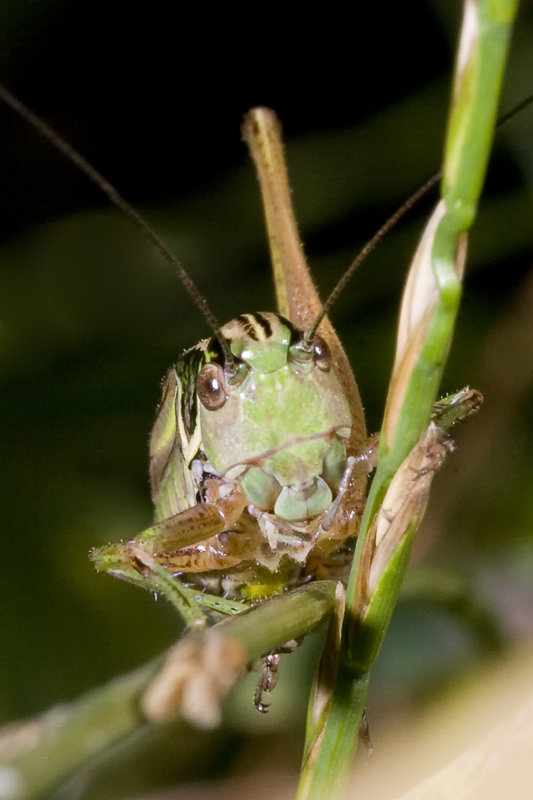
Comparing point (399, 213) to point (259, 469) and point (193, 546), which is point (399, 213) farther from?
point (193, 546)

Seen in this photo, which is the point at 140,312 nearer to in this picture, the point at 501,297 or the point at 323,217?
the point at 323,217

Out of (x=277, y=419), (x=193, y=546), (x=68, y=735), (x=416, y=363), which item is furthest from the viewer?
(x=193, y=546)

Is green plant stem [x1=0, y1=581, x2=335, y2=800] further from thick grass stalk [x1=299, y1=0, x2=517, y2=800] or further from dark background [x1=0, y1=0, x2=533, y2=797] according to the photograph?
dark background [x1=0, y1=0, x2=533, y2=797]

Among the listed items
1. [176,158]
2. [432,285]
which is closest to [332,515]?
[432,285]

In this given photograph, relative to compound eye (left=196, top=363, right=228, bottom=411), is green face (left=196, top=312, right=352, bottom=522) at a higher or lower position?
lower

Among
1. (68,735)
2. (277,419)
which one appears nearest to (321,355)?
(277,419)

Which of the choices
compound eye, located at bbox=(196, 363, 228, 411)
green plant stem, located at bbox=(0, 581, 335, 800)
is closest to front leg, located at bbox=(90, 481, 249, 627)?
compound eye, located at bbox=(196, 363, 228, 411)
